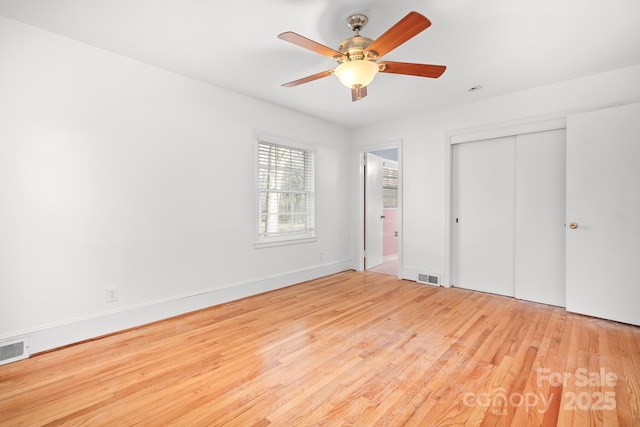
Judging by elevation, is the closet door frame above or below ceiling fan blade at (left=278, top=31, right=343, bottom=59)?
below

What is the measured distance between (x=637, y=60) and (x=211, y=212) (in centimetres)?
469

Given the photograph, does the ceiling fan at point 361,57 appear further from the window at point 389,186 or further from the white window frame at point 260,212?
the window at point 389,186

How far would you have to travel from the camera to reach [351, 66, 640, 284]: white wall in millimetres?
3307

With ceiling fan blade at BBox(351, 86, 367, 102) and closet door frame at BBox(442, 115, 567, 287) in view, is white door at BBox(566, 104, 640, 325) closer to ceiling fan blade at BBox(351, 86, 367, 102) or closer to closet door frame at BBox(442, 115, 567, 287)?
closet door frame at BBox(442, 115, 567, 287)

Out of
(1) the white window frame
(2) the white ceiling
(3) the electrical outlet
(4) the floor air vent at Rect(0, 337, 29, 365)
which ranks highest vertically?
(2) the white ceiling

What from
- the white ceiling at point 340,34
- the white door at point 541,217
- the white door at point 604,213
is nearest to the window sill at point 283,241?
the white ceiling at point 340,34

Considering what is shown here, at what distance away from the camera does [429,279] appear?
4305mm

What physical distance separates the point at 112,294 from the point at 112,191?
0.96m

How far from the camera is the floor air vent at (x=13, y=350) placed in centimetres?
215

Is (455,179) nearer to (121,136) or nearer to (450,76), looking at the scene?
(450,76)

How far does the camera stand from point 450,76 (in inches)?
123

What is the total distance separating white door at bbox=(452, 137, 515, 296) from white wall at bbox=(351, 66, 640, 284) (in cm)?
20

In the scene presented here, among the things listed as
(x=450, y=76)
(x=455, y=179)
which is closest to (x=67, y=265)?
(x=450, y=76)

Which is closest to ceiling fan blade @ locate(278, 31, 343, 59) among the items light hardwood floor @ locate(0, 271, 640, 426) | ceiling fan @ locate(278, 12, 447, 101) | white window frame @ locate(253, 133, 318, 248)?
ceiling fan @ locate(278, 12, 447, 101)
